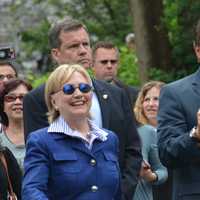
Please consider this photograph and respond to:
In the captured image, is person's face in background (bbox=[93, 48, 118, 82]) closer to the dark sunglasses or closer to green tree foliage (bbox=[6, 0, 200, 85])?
the dark sunglasses

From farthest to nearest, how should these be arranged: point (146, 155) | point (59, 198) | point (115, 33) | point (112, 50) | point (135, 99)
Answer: point (115, 33), point (112, 50), point (135, 99), point (146, 155), point (59, 198)

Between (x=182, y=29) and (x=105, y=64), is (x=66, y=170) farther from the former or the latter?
(x=182, y=29)

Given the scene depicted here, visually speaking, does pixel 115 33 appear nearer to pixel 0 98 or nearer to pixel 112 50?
pixel 112 50

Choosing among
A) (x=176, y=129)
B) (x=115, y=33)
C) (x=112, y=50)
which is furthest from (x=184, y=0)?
(x=176, y=129)

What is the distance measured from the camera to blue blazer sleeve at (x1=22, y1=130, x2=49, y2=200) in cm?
592

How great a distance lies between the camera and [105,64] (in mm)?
10539

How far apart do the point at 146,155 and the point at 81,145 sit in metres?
2.75

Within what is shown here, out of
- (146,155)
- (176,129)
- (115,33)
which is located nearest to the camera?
(176,129)

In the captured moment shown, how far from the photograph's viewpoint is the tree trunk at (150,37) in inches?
635

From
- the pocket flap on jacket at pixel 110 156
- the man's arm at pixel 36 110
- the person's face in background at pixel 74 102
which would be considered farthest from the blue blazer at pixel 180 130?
the man's arm at pixel 36 110

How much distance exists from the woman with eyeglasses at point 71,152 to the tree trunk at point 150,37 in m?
9.81

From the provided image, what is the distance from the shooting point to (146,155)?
8.84 metres

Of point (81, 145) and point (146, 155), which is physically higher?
point (81, 145)

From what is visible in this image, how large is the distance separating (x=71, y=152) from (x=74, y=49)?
4.14ft
